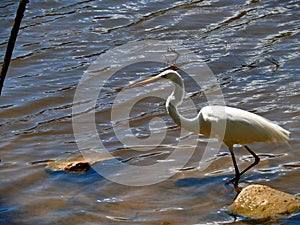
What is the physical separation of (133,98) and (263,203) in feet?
11.6

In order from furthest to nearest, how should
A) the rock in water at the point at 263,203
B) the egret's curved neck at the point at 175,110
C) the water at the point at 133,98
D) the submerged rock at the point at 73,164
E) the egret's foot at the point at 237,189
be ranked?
1. the submerged rock at the point at 73,164
2. the egret's curved neck at the point at 175,110
3. the egret's foot at the point at 237,189
4. the water at the point at 133,98
5. the rock in water at the point at 263,203

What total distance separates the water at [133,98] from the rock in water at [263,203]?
0.08m

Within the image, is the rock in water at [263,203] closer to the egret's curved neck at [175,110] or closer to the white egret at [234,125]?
the white egret at [234,125]

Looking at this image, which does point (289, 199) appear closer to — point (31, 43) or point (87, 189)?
point (87, 189)

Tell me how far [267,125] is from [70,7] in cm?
663

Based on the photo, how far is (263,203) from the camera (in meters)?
5.80

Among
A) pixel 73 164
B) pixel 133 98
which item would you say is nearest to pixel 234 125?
pixel 73 164

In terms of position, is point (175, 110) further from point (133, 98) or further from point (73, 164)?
point (133, 98)

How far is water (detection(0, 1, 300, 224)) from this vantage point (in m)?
6.36

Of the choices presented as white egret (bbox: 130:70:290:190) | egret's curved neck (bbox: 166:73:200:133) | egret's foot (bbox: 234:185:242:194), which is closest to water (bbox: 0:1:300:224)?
egret's foot (bbox: 234:185:242:194)

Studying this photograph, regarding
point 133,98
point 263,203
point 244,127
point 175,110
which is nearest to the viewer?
point 263,203

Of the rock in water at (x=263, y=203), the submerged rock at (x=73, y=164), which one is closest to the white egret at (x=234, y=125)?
the rock in water at (x=263, y=203)

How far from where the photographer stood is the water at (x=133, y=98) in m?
6.36

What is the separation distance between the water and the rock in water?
0.08 metres
